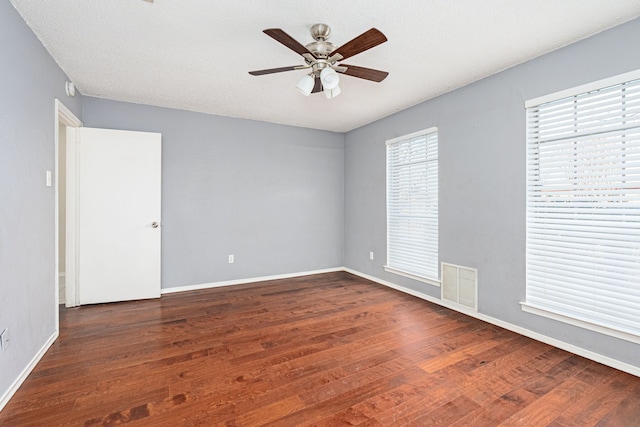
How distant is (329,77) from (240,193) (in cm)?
279

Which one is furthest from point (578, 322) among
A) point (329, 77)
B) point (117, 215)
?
point (117, 215)

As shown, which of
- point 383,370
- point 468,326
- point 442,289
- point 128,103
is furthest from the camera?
point 128,103

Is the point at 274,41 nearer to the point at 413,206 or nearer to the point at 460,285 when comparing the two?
the point at 413,206

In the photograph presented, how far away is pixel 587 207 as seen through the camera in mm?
2328

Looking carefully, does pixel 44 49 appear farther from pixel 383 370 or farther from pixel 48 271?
pixel 383 370

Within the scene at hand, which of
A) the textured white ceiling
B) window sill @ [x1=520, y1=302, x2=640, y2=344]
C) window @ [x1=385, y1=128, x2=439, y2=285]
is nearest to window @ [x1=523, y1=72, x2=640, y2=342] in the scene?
window sill @ [x1=520, y1=302, x2=640, y2=344]

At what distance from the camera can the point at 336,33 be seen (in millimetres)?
2244

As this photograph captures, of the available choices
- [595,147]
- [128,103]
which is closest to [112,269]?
[128,103]

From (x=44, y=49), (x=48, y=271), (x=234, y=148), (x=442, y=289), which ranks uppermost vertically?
(x=44, y=49)

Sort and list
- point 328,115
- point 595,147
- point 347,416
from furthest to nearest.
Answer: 1. point 328,115
2. point 595,147
3. point 347,416

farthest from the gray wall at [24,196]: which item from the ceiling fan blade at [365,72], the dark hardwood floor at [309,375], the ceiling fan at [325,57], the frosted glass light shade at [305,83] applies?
the ceiling fan blade at [365,72]

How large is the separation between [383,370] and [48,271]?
2854 millimetres

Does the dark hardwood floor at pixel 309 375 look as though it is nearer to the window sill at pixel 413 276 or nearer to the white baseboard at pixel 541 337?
the white baseboard at pixel 541 337

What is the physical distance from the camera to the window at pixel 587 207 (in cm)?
212
